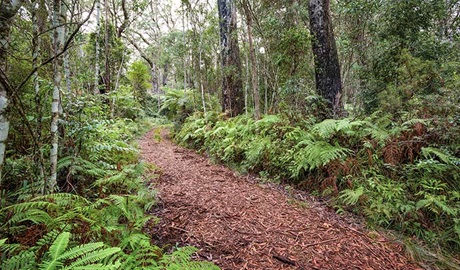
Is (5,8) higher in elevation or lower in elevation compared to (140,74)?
lower

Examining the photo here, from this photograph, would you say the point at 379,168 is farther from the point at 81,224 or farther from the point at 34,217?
the point at 34,217

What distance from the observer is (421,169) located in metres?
3.25

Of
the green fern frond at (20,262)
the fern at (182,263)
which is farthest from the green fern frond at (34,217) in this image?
the fern at (182,263)

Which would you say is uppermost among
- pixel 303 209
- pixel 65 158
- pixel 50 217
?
pixel 65 158

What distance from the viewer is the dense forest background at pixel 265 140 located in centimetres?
179

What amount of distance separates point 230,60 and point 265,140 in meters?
4.06

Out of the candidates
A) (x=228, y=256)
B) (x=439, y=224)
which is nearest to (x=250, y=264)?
(x=228, y=256)

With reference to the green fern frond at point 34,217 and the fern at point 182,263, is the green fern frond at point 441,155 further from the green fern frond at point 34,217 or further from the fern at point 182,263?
the green fern frond at point 34,217

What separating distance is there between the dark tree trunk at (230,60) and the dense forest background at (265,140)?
0.06m

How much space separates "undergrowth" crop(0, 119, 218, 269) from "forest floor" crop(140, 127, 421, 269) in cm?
31

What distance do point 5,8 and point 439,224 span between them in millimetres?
4625

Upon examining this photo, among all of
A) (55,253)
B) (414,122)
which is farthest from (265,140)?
(55,253)

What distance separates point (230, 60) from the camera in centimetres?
801

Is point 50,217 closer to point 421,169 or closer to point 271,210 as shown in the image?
point 271,210
